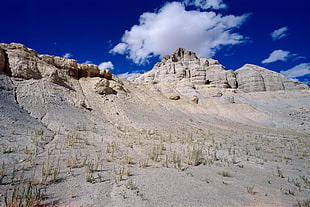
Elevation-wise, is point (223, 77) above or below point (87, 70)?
above

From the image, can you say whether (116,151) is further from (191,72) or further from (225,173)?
(191,72)

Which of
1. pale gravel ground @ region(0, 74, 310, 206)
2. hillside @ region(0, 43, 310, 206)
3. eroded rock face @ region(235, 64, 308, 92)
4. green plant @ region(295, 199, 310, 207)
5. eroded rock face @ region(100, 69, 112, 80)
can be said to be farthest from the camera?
eroded rock face @ region(235, 64, 308, 92)

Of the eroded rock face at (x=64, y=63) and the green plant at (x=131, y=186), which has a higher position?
the eroded rock face at (x=64, y=63)

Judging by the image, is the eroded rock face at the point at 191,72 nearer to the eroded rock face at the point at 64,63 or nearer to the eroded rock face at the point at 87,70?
the eroded rock face at the point at 87,70

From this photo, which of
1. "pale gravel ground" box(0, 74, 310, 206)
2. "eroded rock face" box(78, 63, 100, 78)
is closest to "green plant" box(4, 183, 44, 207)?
"pale gravel ground" box(0, 74, 310, 206)

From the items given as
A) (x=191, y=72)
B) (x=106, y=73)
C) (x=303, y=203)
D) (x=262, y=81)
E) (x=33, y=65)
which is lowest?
(x=303, y=203)

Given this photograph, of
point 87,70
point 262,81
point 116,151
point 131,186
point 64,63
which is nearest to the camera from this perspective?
point 131,186

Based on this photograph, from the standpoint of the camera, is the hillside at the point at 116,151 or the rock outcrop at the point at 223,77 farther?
the rock outcrop at the point at 223,77

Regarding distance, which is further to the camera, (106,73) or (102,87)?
(106,73)

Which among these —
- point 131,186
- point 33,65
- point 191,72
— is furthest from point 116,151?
point 191,72

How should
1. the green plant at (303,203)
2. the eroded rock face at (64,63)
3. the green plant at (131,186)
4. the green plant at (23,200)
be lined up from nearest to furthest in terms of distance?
the green plant at (23,200)
the green plant at (303,203)
the green plant at (131,186)
the eroded rock face at (64,63)

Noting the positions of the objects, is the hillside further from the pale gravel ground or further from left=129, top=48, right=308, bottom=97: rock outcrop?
left=129, top=48, right=308, bottom=97: rock outcrop

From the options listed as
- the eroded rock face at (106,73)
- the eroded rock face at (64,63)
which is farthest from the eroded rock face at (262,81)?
the eroded rock face at (64,63)

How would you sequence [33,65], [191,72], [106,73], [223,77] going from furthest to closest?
[191,72] → [223,77] → [106,73] → [33,65]
